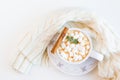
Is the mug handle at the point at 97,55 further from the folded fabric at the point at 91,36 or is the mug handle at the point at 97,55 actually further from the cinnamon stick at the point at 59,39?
the cinnamon stick at the point at 59,39

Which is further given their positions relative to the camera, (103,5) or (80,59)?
(103,5)

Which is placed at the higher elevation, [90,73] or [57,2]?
[57,2]

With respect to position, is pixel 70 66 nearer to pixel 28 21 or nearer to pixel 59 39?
pixel 59 39

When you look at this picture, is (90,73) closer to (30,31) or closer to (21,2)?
(30,31)

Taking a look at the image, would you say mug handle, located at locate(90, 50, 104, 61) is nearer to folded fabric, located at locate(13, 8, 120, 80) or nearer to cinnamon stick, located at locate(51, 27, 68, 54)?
folded fabric, located at locate(13, 8, 120, 80)

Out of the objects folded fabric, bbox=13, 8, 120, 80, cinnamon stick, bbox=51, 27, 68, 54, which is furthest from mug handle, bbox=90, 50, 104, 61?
cinnamon stick, bbox=51, 27, 68, 54

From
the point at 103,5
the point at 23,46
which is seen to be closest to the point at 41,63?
the point at 23,46

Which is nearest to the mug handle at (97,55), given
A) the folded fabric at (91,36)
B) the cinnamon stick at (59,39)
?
the folded fabric at (91,36)
